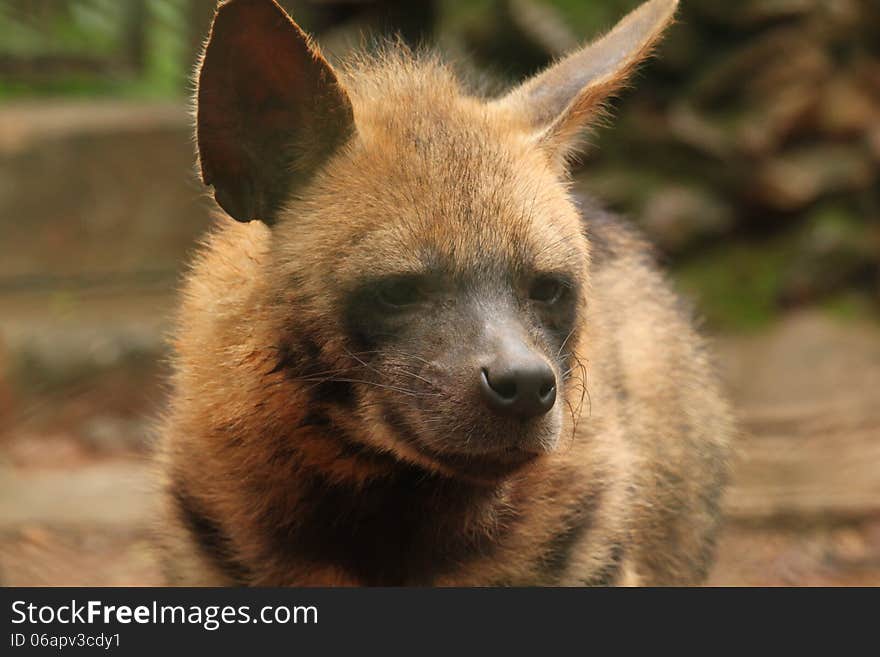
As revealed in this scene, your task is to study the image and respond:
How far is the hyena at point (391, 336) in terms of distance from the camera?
3447mm

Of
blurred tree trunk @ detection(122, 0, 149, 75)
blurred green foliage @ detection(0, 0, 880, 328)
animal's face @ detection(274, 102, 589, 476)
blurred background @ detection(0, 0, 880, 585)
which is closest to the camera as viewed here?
animal's face @ detection(274, 102, 589, 476)

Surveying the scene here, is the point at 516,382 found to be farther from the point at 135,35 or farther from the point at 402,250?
the point at 135,35

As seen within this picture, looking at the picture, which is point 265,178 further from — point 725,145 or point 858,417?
point 725,145

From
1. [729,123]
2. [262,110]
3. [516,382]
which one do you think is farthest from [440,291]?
[729,123]

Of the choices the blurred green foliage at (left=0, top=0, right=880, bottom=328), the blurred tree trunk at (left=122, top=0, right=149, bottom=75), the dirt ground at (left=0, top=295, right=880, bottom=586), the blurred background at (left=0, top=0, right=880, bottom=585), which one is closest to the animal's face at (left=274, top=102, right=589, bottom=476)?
the dirt ground at (left=0, top=295, right=880, bottom=586)

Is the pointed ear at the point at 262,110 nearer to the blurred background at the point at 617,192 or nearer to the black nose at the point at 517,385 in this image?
the black nose at the point at 517,385

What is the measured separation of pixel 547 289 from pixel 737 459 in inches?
159

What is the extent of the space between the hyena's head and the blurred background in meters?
4.93

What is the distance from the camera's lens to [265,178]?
12.3ft

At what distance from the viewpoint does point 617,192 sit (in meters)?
9.46

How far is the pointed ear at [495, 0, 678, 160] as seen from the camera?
13.1 feet

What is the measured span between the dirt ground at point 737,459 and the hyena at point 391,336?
2045 millimetres

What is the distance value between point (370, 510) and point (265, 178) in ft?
3.61

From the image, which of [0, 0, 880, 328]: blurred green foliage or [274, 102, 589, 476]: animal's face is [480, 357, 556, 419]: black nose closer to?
[274, 102, 589, 476]: animal's face
